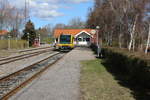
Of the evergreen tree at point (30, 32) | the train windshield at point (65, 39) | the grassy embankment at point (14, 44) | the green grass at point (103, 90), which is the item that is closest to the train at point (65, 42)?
the train windshield at point (65, 39)

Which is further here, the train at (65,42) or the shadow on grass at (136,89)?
the train at (65,42)

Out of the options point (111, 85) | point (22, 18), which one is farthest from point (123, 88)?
point (22, 18)

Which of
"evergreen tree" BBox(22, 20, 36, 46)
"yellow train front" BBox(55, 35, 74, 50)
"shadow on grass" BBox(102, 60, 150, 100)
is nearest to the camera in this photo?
"shadow on grass" BBox(102, 60, 150, 100)

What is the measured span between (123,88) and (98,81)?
5.92ft

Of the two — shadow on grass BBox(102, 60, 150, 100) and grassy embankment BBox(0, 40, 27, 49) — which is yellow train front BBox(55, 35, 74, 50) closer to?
grassy embankment BBox(0, 40, 27, 49)

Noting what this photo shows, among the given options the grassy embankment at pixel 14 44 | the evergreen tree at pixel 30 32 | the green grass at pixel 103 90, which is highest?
the evergreen tree at pixel 30 32

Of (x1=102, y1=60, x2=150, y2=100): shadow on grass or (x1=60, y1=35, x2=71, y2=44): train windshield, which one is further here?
(x1=60, y1=35, x2=71, y2=44): train windshield

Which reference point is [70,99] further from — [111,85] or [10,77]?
[10,77]

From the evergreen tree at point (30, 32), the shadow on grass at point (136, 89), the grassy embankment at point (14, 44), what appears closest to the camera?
the shadow on grass at point (136, 89)

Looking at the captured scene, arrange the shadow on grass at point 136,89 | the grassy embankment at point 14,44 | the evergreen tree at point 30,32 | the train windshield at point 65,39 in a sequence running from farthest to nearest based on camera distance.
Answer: the evergreen tree at point 30,32
the grassy embankment at point 14,44
the train windshield at point 65,39
the shadow on grass at point 136,89

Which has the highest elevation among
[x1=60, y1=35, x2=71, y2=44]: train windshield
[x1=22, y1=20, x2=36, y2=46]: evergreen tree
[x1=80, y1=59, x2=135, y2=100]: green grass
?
[x1=22, y1=20, x2=36, y2=46]: evergreen tree

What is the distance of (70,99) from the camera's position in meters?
8.20

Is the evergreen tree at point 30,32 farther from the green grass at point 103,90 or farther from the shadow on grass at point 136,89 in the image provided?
the shadow on grass at point 136,89

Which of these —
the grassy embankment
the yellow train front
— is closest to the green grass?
the yellow train front
